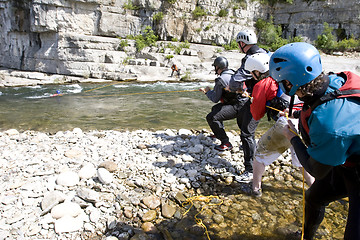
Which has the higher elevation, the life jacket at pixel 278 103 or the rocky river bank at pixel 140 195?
the life jacket at pixel 278 103

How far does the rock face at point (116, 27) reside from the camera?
83.5 ft

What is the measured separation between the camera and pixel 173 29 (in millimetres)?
32219

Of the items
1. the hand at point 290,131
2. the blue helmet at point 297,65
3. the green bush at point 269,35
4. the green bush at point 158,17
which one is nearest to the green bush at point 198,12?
the green bush at point 158,17

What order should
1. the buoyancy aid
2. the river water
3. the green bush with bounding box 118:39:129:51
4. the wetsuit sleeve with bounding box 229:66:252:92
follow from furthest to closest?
the green bush with bounding box 118:39:129:51, the buoyancy aid, the wetsuit sleeve with bounding box 229:66:252:92, the river water

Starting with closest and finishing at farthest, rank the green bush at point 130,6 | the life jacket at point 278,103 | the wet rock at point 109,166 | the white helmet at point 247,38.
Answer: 1. the life jacket at point 278,103
2. the wet rock at point 109,166
3. the white helmet at point 247,38
4. the green bush at point 130,6

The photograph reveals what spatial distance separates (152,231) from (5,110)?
1070 centimetres

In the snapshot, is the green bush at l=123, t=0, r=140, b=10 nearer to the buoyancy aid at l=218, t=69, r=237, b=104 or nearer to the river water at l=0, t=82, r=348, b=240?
the river water at l=0, t=82, r=348, b=240

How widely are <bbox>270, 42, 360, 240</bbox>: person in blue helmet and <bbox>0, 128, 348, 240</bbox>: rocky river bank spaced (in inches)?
42.8

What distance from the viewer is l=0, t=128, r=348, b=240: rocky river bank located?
267cm

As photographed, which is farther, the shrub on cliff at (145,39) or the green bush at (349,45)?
the green bush at (349,45)

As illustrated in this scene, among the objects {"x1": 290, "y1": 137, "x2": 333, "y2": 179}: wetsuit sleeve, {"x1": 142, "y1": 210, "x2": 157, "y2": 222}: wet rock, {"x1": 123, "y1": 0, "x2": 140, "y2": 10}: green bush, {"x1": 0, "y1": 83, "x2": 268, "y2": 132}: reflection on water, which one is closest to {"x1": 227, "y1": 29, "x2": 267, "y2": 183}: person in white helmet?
{"x1": 142, "y1": 210, "x2": 157, "y2": 222}: wet rock

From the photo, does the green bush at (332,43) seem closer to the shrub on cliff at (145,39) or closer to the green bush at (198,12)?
the green bush at (198,12)

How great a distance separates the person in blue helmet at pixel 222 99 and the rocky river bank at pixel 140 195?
43 centimetres

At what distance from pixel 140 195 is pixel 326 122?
2597 millimetres
